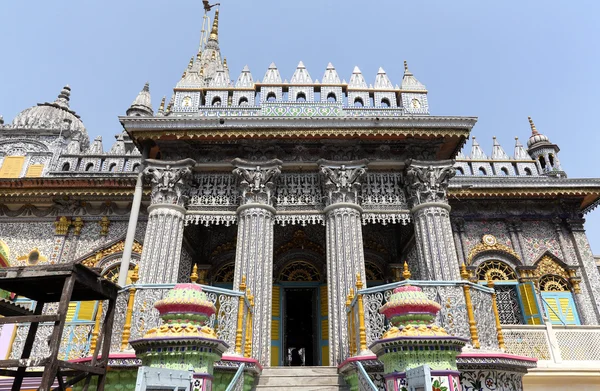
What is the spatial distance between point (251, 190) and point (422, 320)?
6.00m

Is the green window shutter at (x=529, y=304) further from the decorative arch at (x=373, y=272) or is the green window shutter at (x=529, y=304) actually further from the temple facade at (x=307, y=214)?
the decorative arch at (x=373, y=272)

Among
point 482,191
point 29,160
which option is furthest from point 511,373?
A: point 29,160

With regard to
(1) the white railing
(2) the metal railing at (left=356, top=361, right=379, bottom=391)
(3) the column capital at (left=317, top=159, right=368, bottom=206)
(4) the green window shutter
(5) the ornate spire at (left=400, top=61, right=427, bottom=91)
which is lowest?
(2) the metal railing at (left=356, top=361, right=379, bottom=391)

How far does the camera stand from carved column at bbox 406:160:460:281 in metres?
9.32

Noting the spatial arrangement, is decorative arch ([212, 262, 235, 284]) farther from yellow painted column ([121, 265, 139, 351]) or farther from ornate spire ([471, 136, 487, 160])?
ornate spire ([471, 136, 487, 160])

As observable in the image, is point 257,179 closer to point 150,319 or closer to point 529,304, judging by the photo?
point 150,319

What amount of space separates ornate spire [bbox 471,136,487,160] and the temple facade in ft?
0.54

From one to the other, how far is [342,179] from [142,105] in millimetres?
11698

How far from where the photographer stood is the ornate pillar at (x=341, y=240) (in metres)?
8.60

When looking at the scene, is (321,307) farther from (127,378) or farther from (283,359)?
(127,378)

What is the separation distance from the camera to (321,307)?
11641 millimetres

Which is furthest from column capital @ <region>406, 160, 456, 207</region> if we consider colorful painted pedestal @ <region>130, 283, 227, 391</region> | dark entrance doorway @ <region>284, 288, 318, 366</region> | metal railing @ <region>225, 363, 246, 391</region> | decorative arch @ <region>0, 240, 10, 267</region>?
decorative arch @ <region>0, 240, 10, 267</region>

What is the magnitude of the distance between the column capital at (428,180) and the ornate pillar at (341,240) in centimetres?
122

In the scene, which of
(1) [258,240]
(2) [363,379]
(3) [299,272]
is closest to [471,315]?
(2) [363,379]
